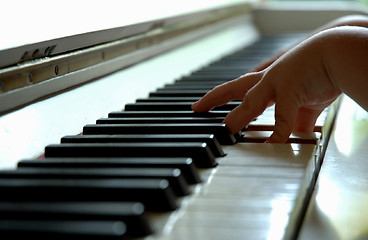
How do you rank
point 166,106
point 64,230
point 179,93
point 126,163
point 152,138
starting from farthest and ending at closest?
point 179,93, point 166,106, point 152,138, point 126,163, point 64,230

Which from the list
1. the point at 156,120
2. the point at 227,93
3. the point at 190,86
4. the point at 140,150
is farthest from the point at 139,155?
the point at 190,86

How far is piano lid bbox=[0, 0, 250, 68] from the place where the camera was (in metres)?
1.03

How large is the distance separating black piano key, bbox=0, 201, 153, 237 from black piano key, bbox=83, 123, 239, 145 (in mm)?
427

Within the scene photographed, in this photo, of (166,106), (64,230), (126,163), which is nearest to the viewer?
(64,230)

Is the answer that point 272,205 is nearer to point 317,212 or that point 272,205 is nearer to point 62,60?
point 317,212

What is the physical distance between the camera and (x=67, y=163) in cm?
94

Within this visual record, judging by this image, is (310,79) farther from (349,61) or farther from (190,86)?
(190,86)

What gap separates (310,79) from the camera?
45.6 inches

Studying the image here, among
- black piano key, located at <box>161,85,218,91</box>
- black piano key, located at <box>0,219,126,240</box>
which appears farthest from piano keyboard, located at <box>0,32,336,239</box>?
black piano key, located at <box>161,85,218,91</box>

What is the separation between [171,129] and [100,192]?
40cm

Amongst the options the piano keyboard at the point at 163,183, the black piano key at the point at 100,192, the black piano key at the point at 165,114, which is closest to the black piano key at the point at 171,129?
the piano keyboard at the point at 163,183

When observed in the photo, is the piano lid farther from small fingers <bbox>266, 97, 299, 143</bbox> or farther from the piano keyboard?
small fingers <bbox>266, 97, 299, 143</bbox>

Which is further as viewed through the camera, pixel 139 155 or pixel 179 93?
pixel 179 93

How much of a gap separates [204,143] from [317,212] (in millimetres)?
269
